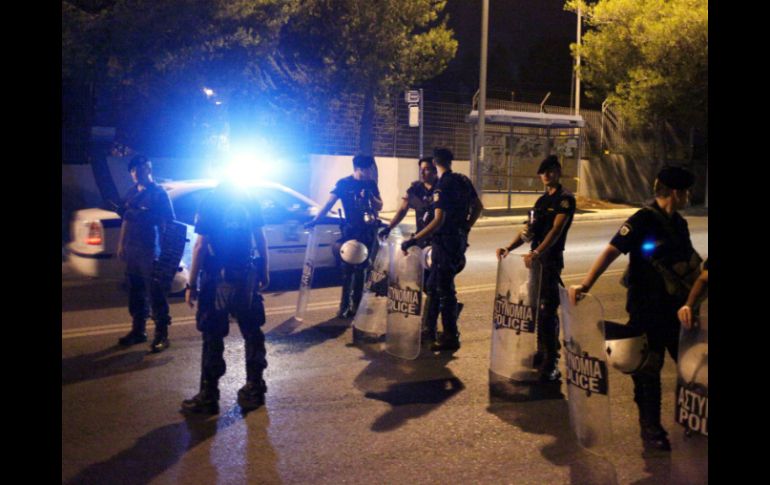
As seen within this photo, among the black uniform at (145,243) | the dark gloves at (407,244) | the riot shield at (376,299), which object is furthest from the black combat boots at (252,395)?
the riot shield at (376,299)

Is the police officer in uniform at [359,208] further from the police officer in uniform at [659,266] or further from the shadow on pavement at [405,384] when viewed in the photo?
the police officer in uniform at [659,266]

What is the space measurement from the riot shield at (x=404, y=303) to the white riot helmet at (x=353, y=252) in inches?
42.4

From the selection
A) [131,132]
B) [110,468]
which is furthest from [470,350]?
[131,132]

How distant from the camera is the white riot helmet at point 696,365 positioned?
389cm

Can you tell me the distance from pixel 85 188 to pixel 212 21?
18.2ft

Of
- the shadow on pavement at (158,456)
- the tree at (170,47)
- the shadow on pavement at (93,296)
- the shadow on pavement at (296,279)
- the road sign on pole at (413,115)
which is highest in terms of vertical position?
the tree at (170,47)

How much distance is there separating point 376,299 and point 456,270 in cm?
83

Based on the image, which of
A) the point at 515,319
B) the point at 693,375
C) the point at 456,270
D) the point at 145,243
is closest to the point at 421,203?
the point at 456,270

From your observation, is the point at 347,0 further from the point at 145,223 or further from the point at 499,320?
the point at 499,320

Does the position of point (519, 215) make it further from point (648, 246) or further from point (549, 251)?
point (648, 246)

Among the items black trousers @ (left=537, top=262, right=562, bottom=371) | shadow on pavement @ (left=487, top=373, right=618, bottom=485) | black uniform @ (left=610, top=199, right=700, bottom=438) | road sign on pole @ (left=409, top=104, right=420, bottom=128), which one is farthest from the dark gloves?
road sign on pole @ (left=409, top=104, right=420, bottom=128)

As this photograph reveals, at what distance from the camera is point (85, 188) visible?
19.9 metres

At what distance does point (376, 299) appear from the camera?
762 cm
